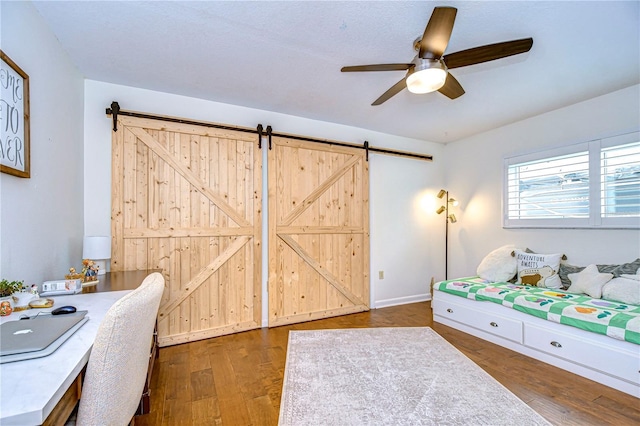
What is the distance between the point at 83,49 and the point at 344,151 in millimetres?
2872

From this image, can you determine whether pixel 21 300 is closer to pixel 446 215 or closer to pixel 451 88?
pixel 451 88

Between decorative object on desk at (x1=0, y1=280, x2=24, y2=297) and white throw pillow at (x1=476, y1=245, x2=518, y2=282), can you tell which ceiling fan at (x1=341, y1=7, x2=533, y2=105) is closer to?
decorative object on desk at (x1=0, y1=280, x2=24, y2=297)

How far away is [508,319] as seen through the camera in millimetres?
2881

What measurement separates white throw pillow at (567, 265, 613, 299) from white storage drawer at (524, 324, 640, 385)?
70cm

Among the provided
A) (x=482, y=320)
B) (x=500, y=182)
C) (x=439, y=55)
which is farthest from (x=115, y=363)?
(x=500, y=182)

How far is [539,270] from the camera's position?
3328 millimetres

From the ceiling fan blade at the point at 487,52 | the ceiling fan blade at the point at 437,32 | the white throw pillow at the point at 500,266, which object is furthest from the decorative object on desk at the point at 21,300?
the white throw pillow at the point at 500,266

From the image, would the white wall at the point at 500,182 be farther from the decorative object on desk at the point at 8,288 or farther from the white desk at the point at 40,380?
the decorative object on desk at the point at 8,288

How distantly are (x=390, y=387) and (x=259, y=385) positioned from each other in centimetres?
99

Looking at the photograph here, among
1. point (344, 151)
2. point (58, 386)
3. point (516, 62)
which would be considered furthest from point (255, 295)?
point (516, 62)

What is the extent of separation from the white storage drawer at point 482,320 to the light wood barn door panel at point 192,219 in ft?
7.48

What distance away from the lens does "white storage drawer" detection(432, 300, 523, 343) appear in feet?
9.27

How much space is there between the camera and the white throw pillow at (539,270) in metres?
3.22

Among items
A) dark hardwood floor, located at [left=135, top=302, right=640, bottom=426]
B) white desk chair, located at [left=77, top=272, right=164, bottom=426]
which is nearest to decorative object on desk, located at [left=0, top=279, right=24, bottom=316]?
white desk chair, located at [left=77, top=272, right=164, bottom=426]
